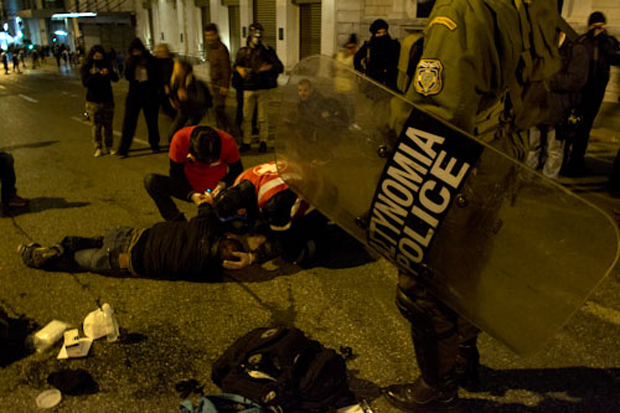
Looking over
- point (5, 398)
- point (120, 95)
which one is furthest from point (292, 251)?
point (120, 95)

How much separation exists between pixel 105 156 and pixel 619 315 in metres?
6.33

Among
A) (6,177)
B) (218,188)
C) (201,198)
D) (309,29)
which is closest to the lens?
(201,198)

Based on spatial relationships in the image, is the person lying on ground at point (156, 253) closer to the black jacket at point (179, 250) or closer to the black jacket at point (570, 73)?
the black jacket at point (179, 250)

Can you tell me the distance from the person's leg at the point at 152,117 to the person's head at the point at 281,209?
4.32 m

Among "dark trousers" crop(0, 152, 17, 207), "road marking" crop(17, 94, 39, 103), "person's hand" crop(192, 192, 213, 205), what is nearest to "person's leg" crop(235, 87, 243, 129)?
"dark trousers" crop(0, 152, 17, 207)

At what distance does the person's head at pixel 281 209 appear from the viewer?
11.3ft

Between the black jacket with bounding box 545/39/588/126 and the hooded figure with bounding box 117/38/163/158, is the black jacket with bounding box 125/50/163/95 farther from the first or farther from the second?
the black jacket with bounding box 545/39/588/126

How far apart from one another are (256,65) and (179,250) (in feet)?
13.7

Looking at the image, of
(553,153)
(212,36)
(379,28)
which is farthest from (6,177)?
(553,153)

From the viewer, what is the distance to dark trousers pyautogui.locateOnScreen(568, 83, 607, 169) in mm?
5641

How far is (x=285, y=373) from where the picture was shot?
222 centimetres

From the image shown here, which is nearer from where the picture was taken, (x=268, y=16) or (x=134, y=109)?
(x=134, y=109)

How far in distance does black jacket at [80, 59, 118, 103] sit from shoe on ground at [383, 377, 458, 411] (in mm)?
5968

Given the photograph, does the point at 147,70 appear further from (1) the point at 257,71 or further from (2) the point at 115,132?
(2) the point at 115,132
